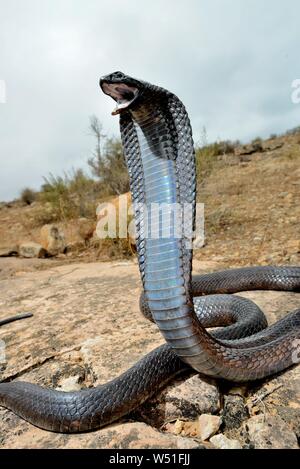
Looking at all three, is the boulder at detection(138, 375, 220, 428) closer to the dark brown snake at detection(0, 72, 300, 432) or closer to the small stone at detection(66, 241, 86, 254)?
the dark brown snake at detection(0, 72, 300, 432)

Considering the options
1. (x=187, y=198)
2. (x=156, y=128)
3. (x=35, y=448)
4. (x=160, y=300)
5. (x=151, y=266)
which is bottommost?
(x=35, y=448)

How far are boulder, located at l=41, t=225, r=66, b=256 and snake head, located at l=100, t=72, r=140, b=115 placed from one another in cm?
609

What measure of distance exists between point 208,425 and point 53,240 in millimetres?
6531

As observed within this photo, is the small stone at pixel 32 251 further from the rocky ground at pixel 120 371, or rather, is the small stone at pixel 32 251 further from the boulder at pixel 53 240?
the rocky ground at pixel 120 371

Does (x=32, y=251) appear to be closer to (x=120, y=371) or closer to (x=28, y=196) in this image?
(x=120, y=371)

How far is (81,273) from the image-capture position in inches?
215

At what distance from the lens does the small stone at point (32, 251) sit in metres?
7.75

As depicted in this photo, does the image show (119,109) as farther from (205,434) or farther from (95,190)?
(95,190)

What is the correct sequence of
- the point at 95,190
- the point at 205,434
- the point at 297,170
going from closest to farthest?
Answer: the point at 205,434 < the point at 297,170 < the point at 95,190

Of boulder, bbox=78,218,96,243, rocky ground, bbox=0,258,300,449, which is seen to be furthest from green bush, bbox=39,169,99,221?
rocky ground, bbox=0,258,300,449

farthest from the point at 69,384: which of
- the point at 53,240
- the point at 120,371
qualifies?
the point at 53,240

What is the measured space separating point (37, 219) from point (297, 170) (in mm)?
6848

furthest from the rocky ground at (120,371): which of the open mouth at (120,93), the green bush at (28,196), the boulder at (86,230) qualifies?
the green bush at (28,196)
